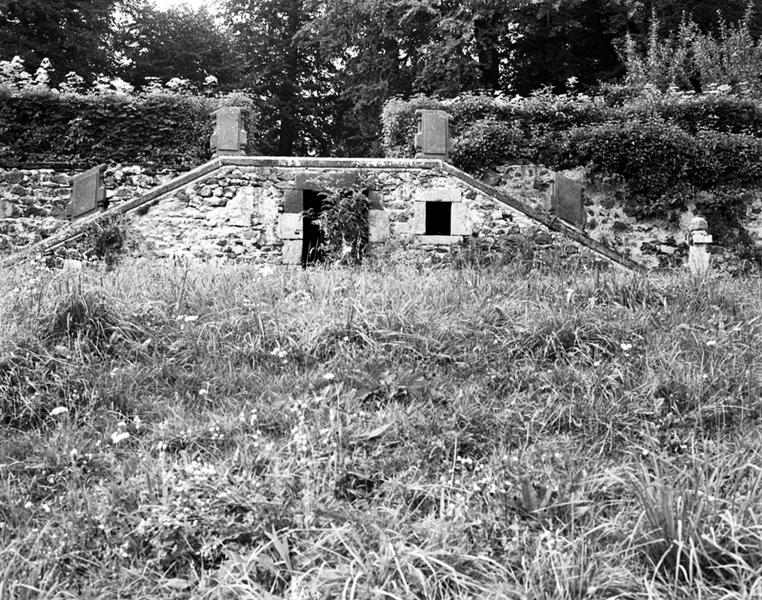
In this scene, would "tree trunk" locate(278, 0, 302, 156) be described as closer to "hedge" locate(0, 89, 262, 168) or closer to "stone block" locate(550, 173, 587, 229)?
"hedge" locate(0, 89, 262, 168)

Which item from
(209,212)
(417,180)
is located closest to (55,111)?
(209,212)

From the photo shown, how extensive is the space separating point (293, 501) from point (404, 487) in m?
0.51

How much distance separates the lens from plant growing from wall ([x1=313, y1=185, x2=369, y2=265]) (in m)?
9.42

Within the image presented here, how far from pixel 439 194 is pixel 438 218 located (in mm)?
430

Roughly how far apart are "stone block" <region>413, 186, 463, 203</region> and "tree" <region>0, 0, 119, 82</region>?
13.2 meters

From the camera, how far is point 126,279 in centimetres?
550

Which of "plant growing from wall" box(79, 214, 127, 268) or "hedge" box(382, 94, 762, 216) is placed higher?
"hedge" box(382, 94, 762, 216)

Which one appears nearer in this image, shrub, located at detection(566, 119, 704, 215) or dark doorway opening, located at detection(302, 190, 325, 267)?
dark doorway opening, located at detection(302, 190, 325, 267)

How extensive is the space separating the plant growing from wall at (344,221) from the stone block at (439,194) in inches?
32.1

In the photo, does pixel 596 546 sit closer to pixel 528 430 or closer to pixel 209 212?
pixel 528 430

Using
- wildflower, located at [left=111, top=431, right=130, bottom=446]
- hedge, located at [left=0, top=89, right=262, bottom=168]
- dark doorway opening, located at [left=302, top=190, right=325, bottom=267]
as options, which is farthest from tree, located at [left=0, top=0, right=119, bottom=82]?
wildflower, located at [left=111, top=431, right=130, bottom=446]

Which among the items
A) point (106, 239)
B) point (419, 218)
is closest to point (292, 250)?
point (419, 218)

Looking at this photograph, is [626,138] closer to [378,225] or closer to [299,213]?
[378,225]

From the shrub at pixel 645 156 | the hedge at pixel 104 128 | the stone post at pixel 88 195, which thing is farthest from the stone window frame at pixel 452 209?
the hedge at pixel 104 128
